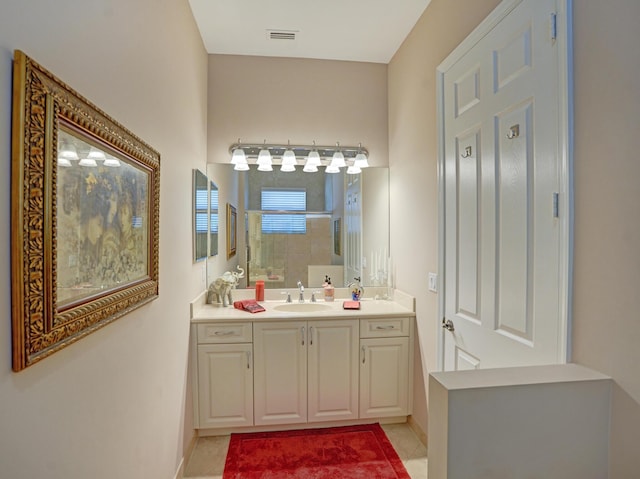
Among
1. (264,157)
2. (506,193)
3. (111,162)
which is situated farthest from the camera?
(264,157)

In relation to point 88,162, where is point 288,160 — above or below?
above

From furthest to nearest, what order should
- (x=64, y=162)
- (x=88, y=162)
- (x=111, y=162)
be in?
(x=111, y=162) < (x=88, y=162) < (x=64, y=162)

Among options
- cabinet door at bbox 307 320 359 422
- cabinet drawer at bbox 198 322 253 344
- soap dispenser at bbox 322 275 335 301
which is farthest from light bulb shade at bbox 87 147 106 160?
soap dispenser at bbox 322 275 335 301

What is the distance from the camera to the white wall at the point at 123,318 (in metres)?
0.77

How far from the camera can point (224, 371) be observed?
2.43 meters

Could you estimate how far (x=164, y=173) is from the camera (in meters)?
1.78

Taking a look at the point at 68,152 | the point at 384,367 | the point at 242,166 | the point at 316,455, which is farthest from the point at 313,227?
the point at 68,152

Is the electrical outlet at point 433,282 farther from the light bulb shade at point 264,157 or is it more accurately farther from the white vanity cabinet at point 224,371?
the light bulb shade at point 264,157

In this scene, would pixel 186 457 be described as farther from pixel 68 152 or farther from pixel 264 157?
pixel 264 157

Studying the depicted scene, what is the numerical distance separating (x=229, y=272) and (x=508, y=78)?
7.41 feet

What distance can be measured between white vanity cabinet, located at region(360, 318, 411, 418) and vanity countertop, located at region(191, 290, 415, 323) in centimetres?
7

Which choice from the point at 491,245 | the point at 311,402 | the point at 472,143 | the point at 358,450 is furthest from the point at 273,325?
the point at 472,143

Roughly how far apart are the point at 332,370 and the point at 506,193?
165cm

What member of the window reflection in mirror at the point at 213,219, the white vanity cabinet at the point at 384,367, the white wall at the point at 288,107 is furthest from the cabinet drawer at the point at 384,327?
the window reflection in mirror at the point at 213,219
